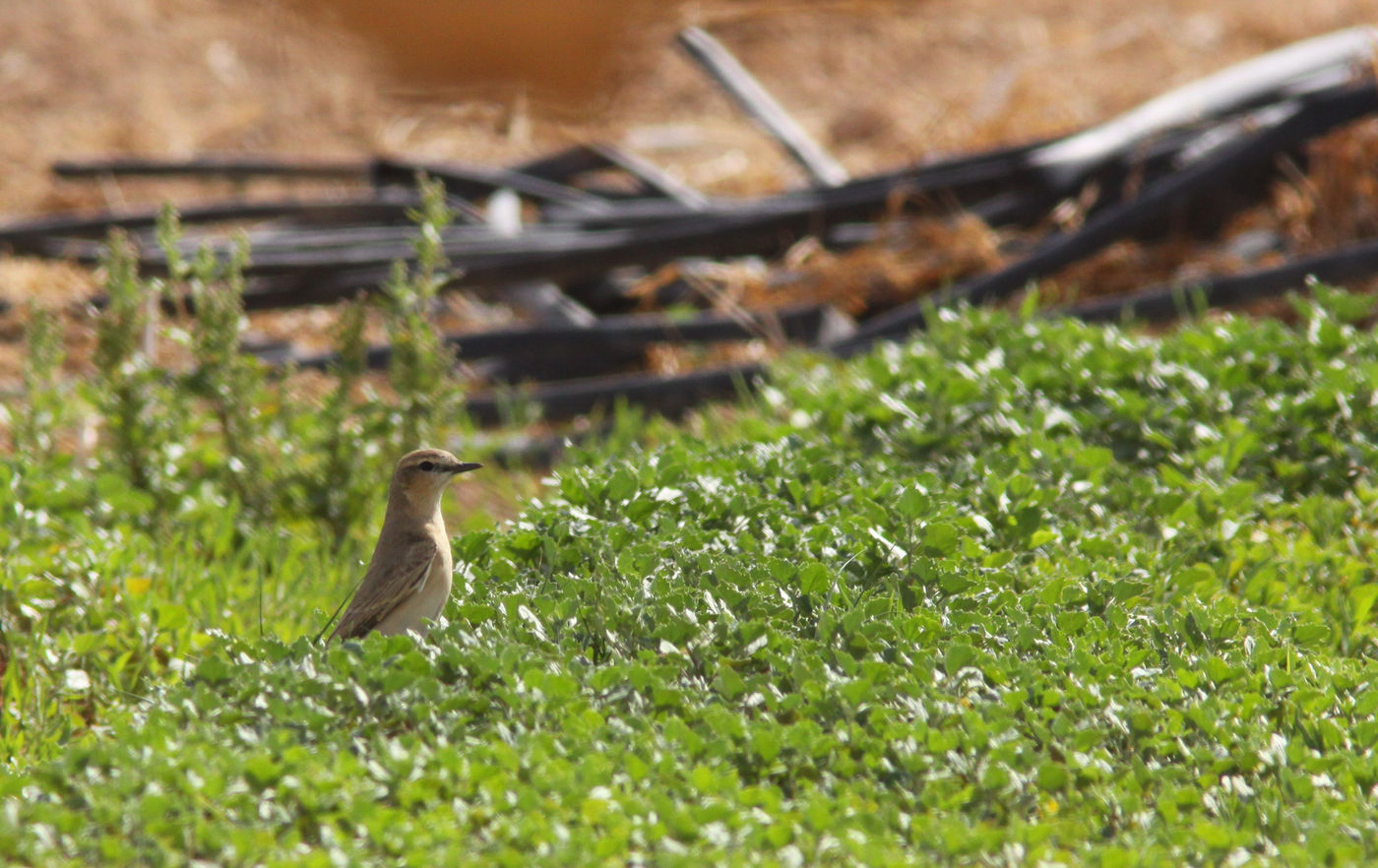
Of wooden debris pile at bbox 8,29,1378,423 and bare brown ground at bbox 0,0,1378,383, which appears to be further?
bare brown ground at bbox 0,0,1378,383

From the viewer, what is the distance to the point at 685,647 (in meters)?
3.10

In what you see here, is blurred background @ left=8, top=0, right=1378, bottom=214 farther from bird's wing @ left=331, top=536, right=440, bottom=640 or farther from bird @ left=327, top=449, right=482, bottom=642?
bird's wing @ left=331, top=536, right=440, bottom=640

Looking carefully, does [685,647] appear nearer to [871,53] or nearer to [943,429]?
[943,429]

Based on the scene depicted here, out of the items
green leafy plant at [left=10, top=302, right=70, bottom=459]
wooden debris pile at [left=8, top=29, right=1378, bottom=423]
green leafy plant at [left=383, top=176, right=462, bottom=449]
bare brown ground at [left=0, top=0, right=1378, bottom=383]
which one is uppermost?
bare brown ground at [left=0, top=0, right=1378, bottom=383]

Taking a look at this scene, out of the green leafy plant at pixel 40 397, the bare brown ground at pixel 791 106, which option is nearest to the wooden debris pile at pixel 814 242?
the bare brown ground at pixel 791 106

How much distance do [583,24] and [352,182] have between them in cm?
977

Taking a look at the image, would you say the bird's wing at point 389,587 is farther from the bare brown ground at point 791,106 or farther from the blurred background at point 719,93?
the blurred background at point 719,93

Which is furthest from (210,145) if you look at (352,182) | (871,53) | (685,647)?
(685,647)

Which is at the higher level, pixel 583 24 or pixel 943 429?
pixel 943 429

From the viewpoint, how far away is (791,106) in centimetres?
1394

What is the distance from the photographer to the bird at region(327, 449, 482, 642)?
3.50m

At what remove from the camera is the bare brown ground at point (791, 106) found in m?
7.41

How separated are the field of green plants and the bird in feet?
0.32

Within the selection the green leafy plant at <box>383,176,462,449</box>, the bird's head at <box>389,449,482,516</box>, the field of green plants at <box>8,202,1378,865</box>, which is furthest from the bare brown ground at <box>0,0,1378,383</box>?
the bird's head at <box>389,449,482,516</box>
